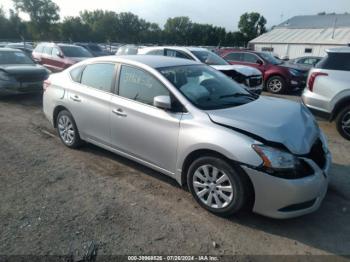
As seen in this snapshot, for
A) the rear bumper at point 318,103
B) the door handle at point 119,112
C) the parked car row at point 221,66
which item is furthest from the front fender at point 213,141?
the parked car row at point 221,66

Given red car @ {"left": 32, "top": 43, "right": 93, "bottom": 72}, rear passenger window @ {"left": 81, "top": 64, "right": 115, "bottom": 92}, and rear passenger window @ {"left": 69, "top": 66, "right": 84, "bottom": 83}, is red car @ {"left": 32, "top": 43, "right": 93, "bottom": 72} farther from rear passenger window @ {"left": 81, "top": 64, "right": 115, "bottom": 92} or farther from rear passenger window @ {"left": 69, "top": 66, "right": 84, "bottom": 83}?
rear passenger window @ {"left": 81, "top": 64, "right": 115, "bottom": 92}

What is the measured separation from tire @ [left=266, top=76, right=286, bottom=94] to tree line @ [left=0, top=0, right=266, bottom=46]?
5183cm

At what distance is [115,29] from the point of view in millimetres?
73500

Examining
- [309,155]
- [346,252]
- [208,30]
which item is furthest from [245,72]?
[208,30]

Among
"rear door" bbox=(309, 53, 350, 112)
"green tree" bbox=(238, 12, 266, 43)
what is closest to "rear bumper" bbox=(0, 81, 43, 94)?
"rear door" bbox=(309, 53, 350, 112)

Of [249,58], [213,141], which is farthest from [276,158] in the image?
[249,58]

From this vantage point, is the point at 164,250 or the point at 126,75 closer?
the point at 164,250

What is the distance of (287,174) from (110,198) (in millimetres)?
2118

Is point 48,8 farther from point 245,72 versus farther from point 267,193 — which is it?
point 267,193

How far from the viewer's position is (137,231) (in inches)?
123

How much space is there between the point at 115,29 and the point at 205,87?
75.1 m

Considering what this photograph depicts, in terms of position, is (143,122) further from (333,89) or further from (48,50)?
(48,50)

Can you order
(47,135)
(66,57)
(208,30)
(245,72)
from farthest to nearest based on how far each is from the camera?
(208,30) → (66,57) → (245,72) → (47,135)

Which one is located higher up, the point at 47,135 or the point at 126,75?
the point at 126,75
